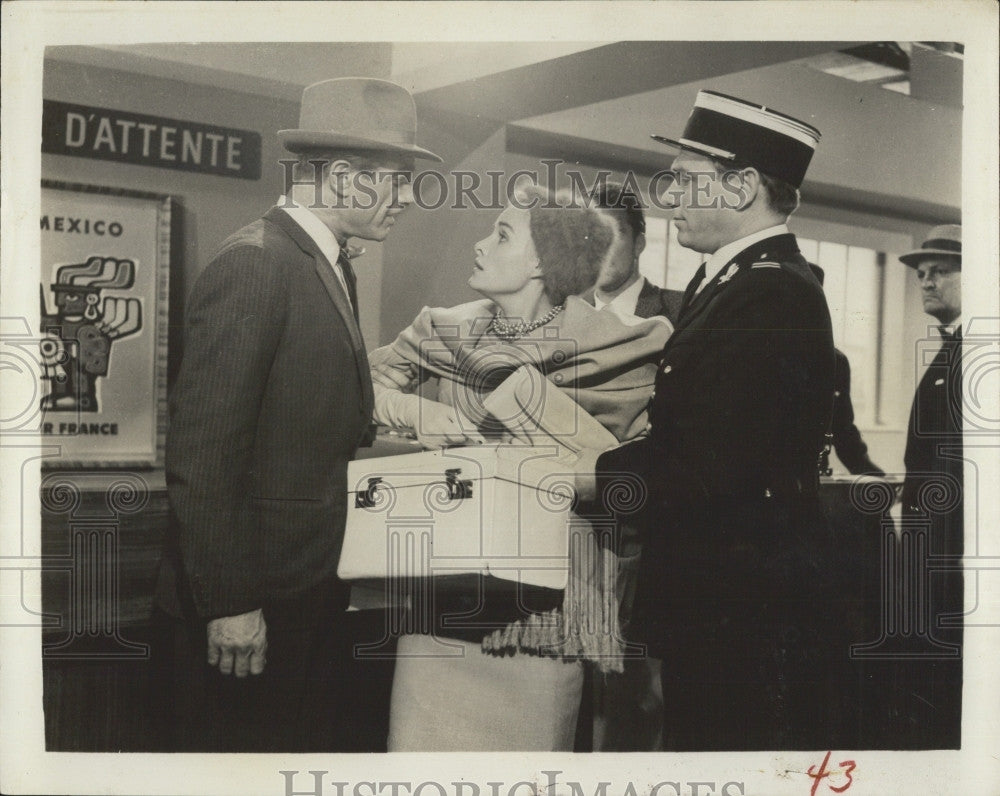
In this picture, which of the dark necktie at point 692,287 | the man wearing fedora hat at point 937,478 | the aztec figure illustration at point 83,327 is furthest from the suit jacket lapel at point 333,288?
the man wearing fedora hat at point 937,478

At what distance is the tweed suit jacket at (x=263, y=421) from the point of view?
209 centimetres

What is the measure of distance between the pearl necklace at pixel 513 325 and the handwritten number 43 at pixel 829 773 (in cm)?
137

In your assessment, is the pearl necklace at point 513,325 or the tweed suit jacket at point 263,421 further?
the pearl necklace at point 513,325

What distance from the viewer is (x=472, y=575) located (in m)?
2.19

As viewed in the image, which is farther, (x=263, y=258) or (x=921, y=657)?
(x=921, y=657)

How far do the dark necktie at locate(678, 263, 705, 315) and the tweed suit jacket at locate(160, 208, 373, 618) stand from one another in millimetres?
823

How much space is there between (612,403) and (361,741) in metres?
1.09

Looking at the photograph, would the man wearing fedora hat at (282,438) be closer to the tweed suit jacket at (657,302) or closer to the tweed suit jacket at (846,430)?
the tweed suit jacket at (657,302)

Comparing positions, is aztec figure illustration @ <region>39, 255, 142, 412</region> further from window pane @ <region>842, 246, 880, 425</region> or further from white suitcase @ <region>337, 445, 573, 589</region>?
window pane @ <region>842, 246, 880, 425</region>

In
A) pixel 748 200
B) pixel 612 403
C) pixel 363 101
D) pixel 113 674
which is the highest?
pixel 363 101

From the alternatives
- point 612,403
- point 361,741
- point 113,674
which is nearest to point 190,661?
point 113,674

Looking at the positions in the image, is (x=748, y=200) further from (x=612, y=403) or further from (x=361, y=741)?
(x=361, y=741)

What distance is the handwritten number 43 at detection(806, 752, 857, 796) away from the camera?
7.45 ft

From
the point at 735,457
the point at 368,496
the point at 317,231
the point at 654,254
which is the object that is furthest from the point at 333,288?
the point at 735,457
